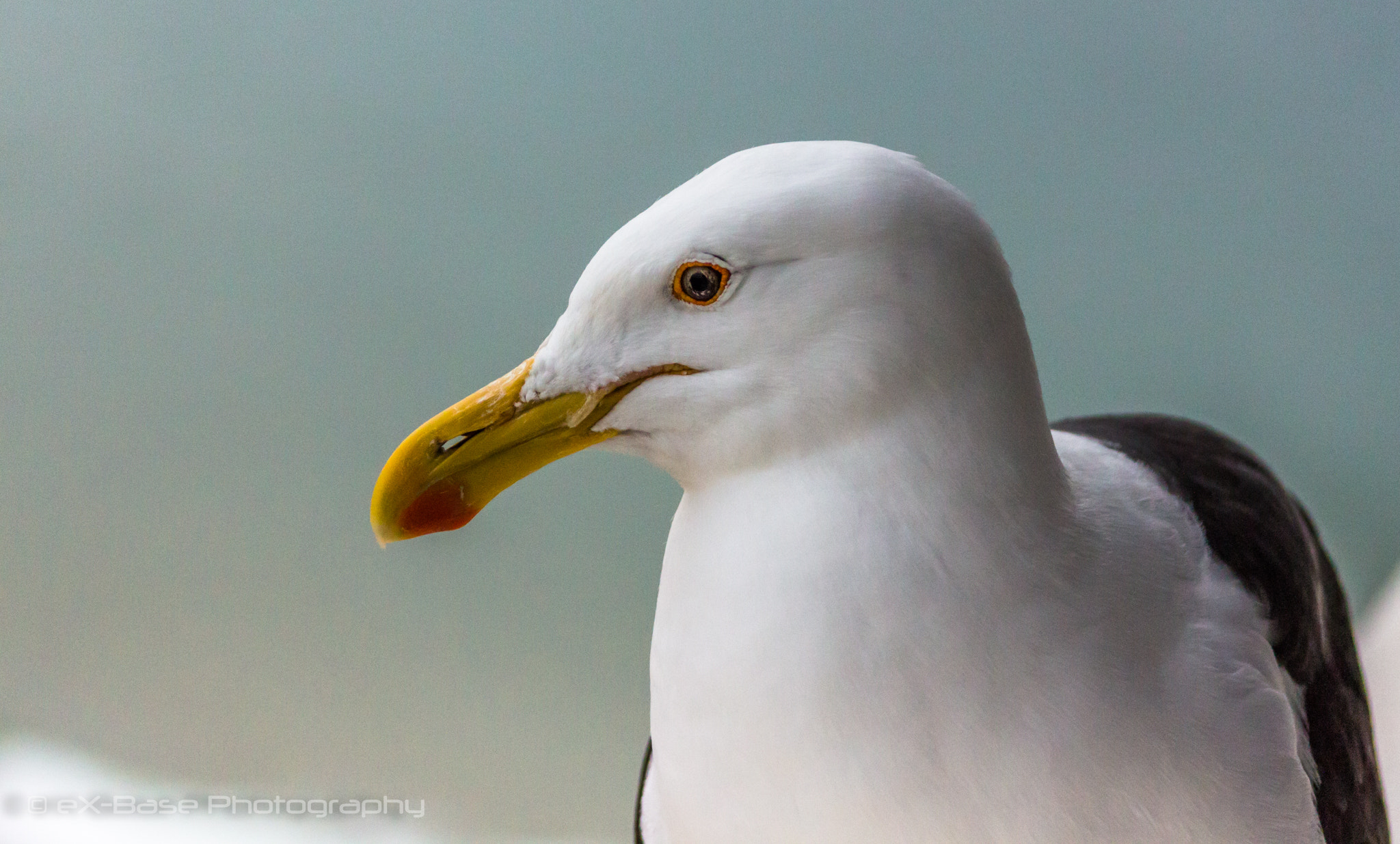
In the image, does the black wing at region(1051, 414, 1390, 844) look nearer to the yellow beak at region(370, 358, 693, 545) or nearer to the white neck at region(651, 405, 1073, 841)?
the white neck at region(651, 405, 1073, 841)

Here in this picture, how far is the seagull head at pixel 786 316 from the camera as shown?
0.65 m

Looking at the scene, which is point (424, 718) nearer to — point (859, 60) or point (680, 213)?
point (859, 60)

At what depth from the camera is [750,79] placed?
5.74 feet

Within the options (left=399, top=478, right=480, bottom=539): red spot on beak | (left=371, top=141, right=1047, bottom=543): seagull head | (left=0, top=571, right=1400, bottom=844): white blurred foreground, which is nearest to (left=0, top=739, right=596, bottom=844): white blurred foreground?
(left=0, top=571, right=1400, bottom=844): white blurred foreground

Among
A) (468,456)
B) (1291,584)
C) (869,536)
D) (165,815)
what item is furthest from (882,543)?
(165,815)

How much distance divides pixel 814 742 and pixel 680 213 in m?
0.32

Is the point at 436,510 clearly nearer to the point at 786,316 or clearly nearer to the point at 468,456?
the point at 468,456

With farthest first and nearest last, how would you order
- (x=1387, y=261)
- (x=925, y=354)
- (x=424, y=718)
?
1. (x=424, y=718)
2. (x=1387, y=261)
3. (x=925, y=354)

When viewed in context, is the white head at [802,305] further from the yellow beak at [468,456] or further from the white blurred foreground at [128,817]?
the white blurred foreground at [128,817]

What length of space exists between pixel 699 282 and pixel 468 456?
0.19 meters

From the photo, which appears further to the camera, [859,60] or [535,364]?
[859,60]

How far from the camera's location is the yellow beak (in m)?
0.73

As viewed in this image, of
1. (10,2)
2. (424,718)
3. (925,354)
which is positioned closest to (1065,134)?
(925,354)

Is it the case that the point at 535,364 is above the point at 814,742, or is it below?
above
